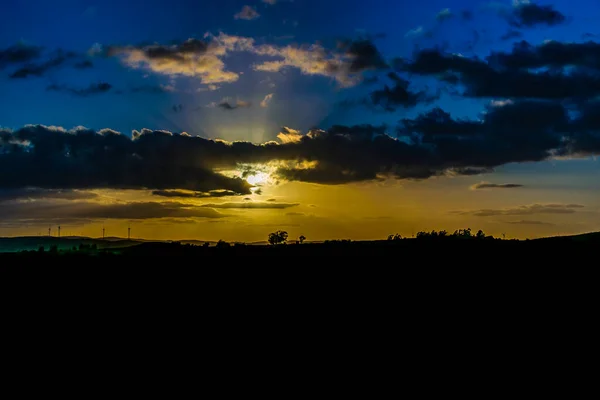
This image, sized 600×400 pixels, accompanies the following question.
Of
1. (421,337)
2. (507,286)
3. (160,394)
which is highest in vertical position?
(507,286)

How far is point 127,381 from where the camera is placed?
34.7 meters

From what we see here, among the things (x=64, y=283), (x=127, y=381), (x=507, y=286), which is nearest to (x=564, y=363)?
(x=507, y=286)

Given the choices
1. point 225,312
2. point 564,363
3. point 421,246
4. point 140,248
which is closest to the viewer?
point 564,363

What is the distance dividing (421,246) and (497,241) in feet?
25.6

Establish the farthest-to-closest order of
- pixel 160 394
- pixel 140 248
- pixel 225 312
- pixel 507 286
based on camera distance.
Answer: pixel 140 248, pixel 507 286, pixel 225 312, pixel 160 394

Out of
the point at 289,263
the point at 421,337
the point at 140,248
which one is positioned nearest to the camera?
the point at 421,337

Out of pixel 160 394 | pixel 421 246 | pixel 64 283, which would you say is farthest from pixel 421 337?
pixel 64 283

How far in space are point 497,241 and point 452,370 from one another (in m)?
27.5

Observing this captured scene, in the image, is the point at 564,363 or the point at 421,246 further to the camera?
the point at 421,246

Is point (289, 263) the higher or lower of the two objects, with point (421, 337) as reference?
higher

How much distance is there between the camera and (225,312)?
42.8 meters

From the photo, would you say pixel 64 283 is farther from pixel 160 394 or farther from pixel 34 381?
pixel 160 394

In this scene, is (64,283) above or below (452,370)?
above

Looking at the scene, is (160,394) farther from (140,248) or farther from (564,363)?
(140,248)
